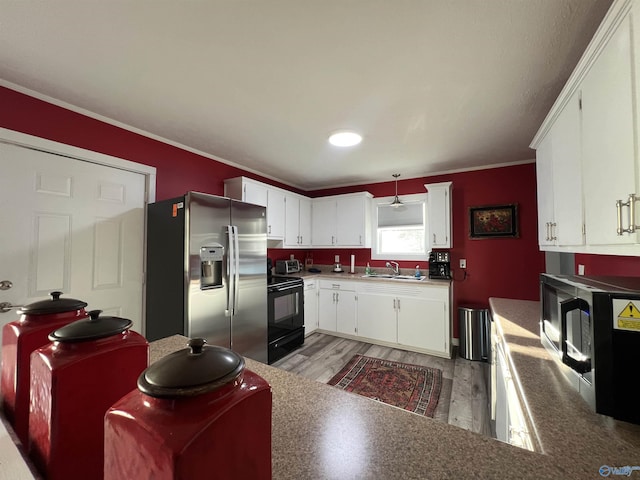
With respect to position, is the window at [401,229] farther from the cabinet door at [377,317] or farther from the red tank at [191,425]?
the red tank at [191,425]

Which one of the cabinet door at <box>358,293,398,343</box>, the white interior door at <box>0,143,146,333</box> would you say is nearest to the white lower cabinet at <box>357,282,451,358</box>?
the cabinet door at <box>358,293,398,343</box>

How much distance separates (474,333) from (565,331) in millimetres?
2419

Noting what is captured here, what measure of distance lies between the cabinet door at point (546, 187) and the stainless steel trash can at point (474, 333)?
57.6 inches

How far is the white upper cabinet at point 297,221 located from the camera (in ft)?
12.9

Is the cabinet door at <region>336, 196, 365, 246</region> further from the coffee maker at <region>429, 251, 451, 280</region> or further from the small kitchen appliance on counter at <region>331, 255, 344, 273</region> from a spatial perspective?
the coffee maker at <region>429, 251, 451, 280</region>

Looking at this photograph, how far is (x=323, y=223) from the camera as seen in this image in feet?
14.3

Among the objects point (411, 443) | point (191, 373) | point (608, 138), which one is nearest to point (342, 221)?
point (608, 138)

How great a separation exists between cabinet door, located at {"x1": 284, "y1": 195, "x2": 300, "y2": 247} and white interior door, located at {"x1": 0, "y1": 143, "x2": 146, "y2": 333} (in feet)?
6.16

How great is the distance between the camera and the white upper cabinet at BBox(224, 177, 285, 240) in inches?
124

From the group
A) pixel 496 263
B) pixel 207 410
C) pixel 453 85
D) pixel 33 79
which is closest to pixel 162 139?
pixel 33 79

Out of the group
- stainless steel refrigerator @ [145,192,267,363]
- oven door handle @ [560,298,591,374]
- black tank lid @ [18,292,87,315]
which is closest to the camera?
black tank lid @ [18,292,87,315]

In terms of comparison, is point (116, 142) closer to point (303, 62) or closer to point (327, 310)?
point (303, 62)

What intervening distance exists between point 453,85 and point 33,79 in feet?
8.84

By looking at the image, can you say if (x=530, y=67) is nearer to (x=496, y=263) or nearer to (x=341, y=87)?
(x=341, y=87)
